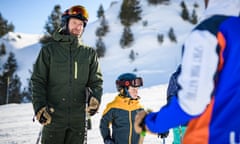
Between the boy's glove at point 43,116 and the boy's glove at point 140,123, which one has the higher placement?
the boy's glove at point 140,123

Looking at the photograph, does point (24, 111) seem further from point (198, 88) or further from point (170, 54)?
point (170, 54)

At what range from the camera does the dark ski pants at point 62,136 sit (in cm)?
324

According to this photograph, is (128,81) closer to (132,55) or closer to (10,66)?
(132,55)

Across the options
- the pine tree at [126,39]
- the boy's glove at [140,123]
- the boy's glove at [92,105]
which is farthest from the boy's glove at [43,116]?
the pine tree at [126,39]

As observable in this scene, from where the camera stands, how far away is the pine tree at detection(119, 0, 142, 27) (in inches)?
1485

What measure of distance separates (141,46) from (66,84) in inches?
1157

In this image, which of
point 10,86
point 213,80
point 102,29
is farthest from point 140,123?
point 102,29

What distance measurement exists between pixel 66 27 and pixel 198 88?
2.33 metres

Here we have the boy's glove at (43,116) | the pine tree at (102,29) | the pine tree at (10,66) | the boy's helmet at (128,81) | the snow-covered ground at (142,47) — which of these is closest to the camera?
the boy's glove at (43,116)

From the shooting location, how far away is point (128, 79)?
4.18 m

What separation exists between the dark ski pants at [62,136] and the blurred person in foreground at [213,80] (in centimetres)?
197

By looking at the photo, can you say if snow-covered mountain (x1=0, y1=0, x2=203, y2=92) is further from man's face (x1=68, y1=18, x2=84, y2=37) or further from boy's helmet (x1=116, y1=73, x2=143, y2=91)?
man's face (x1=68, y1=18, x2=84, y2=37)

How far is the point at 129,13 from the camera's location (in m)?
38.2

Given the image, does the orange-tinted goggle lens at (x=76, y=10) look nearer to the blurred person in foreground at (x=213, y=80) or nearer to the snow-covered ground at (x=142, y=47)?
the blurred person in foreground at (x=213, y=80)
